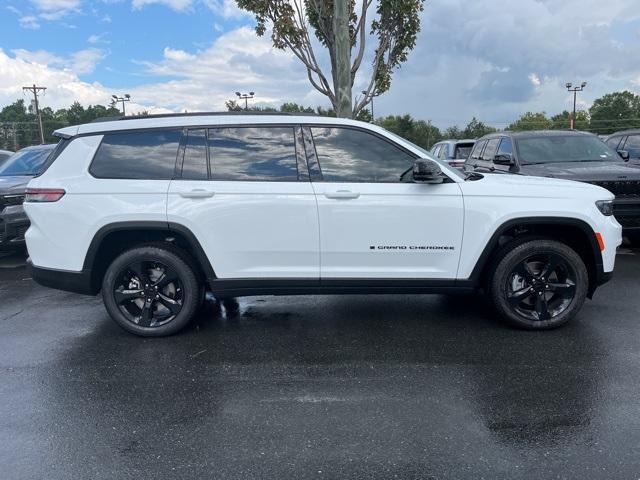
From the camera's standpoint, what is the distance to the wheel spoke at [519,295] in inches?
176

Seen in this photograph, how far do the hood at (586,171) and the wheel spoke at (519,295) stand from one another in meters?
3.18

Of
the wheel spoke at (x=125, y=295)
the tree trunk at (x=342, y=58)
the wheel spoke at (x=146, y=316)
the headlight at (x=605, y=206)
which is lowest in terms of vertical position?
the wheel spoke at (x=146, y=316)

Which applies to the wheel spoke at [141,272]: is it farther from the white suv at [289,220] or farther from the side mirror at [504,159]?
the side mirror at [504,159]

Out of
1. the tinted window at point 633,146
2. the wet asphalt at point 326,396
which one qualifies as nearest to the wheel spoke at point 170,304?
the wet asphalt at point 326,396

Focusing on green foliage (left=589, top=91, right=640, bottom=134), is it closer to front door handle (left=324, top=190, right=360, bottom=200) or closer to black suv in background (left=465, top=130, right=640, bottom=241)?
black suv in background (left=465, top=130, right=640, bottom=241)

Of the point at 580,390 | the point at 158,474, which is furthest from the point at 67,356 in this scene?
the point at 580,390

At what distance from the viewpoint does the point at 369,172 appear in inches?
172

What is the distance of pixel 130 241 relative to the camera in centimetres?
457

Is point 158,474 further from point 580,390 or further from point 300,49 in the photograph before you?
point 300,49

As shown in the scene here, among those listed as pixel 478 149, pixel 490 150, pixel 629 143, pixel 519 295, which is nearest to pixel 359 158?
pixel 519 295

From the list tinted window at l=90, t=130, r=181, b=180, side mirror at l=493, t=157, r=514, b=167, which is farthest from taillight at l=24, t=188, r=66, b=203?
side mirror at l=493, t=157, r=514, b=167

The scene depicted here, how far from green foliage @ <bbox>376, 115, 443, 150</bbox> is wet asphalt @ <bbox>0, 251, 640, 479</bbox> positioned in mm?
45252

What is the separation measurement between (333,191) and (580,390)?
7.71 feet

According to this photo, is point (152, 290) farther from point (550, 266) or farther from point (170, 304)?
point (550, 266)
